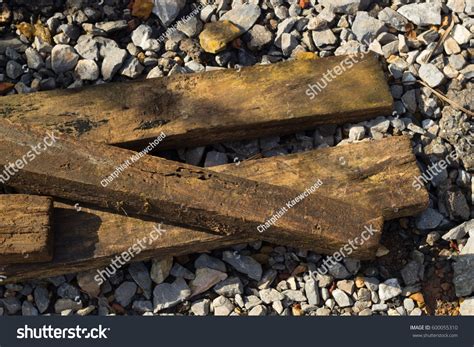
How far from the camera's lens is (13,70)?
5180 millimetres

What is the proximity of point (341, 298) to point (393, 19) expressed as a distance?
→ 2.30 metres

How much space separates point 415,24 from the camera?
5578 millimetres

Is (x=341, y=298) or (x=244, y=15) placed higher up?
(x=244, y=15)

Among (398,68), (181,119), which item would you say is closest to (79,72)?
(181,119)

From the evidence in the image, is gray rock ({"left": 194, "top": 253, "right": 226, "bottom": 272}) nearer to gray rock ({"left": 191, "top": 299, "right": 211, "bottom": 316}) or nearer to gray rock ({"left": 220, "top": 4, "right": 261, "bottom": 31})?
gray rock ({"left": 191, "top": 299, "right": 211, "bottom": 316})

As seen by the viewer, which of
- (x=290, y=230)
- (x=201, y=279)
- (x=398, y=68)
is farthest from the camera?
(x=398, y=68)

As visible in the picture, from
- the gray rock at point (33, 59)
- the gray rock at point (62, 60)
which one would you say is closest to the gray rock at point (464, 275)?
the gray rock at point (62, 60)

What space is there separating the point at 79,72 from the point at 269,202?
1863mm

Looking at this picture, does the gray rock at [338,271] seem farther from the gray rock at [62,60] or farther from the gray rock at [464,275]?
the gray rock at [62,60]

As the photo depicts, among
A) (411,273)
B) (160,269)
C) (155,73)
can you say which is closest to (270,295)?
(160,269)

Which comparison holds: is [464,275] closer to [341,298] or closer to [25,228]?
[341,298]

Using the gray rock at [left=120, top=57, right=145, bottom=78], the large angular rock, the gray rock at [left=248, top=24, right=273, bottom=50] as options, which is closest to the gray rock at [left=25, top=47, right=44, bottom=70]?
the gray rock at [left=120, top=57, right=145, bottom=78]

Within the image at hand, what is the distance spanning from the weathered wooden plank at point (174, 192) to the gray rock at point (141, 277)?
1.45 feet

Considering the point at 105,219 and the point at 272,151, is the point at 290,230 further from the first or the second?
the point at 105,219
